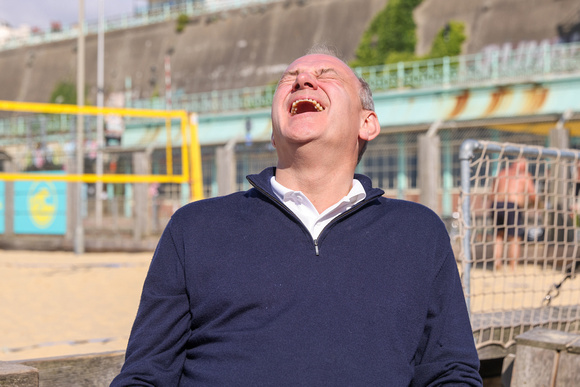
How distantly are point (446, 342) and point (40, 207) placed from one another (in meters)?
13.1

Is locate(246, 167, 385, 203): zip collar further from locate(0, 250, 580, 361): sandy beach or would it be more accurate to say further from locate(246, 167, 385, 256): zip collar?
locate(0, 250, 580, 361): sandy beach

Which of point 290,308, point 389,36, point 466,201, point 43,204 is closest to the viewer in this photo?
point 290,308

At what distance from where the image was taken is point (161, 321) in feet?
5.59

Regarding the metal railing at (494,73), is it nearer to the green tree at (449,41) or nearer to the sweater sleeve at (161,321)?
the green tree at (449,41)

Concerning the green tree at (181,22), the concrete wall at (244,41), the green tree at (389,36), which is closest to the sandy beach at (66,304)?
the concrete wall at (244,41)

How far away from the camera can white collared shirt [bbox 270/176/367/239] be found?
180cm

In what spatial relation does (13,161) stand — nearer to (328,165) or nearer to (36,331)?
(36,331)

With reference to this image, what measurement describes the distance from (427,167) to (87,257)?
18.0 feet

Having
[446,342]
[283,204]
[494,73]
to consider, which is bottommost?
[446,342]

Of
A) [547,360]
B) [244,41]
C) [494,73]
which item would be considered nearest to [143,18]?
[244,41]

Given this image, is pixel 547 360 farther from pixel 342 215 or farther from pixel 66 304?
pixel 66 304

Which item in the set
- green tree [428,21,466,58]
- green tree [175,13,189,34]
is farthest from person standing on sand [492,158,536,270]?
green tree [175,13,189,34]

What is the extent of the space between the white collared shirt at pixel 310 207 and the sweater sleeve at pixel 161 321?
300mm

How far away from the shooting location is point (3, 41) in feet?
167
